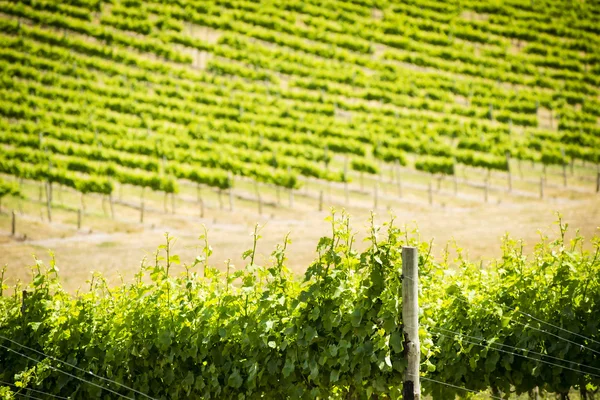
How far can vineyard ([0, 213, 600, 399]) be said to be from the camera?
5156 mm

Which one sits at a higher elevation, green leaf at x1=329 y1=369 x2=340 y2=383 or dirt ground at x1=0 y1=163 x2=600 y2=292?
green leaf at x1=329 y1=369 x2=340 y2=383

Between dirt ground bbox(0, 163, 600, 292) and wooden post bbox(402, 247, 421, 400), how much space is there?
38.7 feet

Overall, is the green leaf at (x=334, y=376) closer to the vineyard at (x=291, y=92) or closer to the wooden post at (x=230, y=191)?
the wooden post at (x=230, y=191)

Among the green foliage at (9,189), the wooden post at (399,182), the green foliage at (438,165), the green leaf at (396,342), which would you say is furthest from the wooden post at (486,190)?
the green leaf at (396,342)

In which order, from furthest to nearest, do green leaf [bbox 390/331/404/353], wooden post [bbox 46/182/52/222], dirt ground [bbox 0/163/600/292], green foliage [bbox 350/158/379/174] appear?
green foliage [bbox 350/158/379/174], wooden post [bbox 46/182/52/222], dirt ground [bbox 0/163/600/292], green leaf [bbox 390/331/404/353]

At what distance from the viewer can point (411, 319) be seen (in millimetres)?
4594

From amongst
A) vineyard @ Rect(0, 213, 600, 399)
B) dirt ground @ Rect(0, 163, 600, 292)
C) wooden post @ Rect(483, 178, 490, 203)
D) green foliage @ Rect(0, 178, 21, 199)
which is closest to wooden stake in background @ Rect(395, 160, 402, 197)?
dirt ground @ Rect(0, 163, 600, 292)

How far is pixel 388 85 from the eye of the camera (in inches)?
1225

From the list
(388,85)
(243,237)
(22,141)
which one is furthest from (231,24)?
(243,237)

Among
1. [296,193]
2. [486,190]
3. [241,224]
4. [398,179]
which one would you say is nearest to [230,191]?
[241,224]

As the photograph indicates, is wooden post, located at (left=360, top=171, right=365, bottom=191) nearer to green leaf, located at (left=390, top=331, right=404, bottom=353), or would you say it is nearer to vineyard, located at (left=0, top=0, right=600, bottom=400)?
vineyard, located at (left=0, top=0, right=600, bottom=400)

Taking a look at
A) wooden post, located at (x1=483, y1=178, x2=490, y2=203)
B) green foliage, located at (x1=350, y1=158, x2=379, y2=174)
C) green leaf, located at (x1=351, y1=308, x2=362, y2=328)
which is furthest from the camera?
green foliage, located at (x1=350, y1=158, x2=379, y2=174)

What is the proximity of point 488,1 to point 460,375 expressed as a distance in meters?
37.4

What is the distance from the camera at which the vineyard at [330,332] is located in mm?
5156
